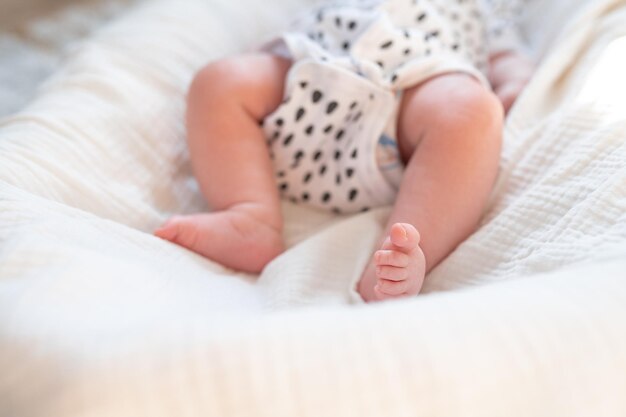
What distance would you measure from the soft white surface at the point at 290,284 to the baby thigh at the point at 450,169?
0.03m

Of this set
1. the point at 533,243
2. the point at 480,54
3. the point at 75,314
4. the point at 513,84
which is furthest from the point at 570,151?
the point at 75,314

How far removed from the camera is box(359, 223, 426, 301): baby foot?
61 cm

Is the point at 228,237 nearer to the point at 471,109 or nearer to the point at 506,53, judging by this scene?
the point at 471,109

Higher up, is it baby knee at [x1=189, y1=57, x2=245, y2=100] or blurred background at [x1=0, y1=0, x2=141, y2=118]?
baby knee at [x1=189, y1=57, x2=245, y2=100]

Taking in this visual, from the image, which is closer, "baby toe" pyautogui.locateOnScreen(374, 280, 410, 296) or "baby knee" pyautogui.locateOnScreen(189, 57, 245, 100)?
"baby toe" pyautogui.locateOnScreen(374, 280, 410, 296)

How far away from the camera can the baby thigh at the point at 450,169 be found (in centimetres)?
73

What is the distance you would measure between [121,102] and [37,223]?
14.6 inches

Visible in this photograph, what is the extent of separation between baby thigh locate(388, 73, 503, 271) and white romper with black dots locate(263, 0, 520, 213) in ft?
0.21

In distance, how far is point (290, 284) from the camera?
0.72m

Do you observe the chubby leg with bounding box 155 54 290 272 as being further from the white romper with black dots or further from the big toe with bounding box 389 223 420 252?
the big toe with bounding box 389 223 420 252

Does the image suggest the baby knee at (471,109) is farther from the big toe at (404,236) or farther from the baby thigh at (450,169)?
the big toe at (404,236)

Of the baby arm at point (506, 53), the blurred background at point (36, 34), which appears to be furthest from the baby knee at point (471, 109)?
the blurred background at point (36, 34)

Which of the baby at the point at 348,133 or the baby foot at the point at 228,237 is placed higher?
the baby at the point at 348,133

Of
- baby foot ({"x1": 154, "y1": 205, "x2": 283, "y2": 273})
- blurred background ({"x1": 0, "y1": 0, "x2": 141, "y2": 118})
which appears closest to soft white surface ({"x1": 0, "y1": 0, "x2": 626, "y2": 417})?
baby foot ({"x1": 154, "y1": 205, "x2": 283, "y2": 273})
